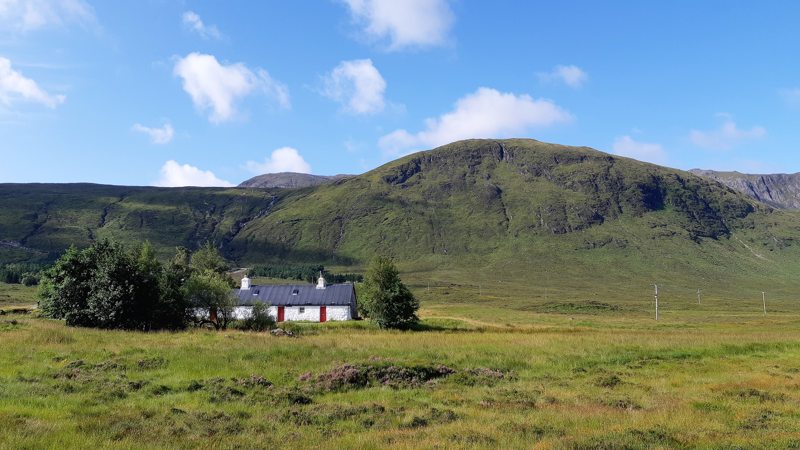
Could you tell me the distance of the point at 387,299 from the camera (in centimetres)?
5916

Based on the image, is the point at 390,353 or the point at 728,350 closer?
the point at 390,353

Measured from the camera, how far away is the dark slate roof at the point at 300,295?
76.6 metres

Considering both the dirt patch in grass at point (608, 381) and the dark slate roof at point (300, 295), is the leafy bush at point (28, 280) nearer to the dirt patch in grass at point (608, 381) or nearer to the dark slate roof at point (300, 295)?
the dark slate roof at point (300, 295)

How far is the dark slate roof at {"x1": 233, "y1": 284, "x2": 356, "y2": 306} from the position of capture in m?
76.6

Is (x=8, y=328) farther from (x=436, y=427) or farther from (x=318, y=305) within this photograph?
(x=318, y=305)

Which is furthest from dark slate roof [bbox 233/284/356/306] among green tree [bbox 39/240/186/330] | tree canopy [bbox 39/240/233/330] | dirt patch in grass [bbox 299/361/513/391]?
dirt patch in grass [bbox 299/361/513/391]

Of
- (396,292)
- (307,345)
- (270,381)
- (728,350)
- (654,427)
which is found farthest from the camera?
(396,292)

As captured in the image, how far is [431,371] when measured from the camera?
2416 centimetres

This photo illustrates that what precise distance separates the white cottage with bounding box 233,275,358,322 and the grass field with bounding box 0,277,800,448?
4160 cm

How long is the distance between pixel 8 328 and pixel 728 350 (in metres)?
45.5

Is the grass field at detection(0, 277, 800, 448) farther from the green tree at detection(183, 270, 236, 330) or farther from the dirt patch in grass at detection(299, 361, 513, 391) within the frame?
the green tree at detection(183, 270, 236, 330)

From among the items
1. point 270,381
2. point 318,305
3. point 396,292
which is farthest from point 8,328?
point 318,305

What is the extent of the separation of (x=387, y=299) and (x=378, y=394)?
3908 centimetres

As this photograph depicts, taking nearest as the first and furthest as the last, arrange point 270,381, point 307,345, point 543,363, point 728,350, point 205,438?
point 205,438
point 270,381
point 543,363
point 307,345
point 728,350
